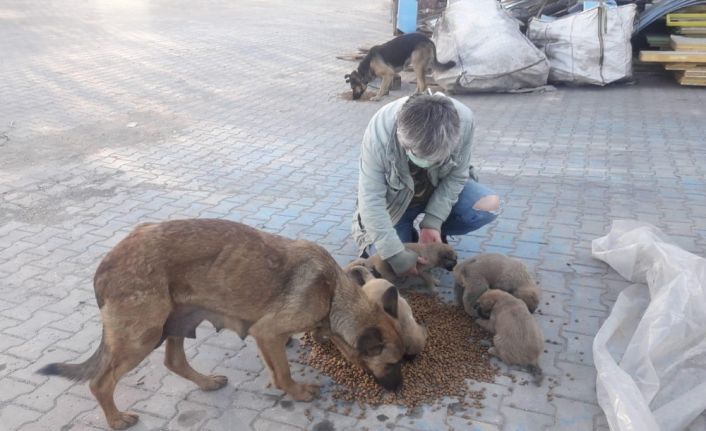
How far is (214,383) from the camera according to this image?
12.7 ft

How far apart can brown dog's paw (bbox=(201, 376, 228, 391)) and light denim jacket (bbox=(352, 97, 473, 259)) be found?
1508mm

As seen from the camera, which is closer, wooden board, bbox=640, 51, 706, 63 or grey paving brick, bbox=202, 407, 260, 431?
grey paving brick, bbox=202, 407, 260, 431

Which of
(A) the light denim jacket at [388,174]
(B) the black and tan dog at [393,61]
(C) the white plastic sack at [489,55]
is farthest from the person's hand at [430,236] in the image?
(B) the black and tan dog at [393,61]

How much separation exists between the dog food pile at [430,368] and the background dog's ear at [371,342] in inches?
16.2

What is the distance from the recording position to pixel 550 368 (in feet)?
13.3

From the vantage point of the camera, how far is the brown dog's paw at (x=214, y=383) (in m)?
3.85

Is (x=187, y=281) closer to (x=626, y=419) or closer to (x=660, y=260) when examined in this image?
(x=626, y=419)

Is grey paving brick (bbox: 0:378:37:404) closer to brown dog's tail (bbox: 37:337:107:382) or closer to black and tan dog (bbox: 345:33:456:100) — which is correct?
brown dog's tail (bbox: 37:337:107:382)

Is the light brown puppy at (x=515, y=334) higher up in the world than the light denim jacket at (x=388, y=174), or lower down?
lower down

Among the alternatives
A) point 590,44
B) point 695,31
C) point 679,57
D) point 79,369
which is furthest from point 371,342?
point 695,31

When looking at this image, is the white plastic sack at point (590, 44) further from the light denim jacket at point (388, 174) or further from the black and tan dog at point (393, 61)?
the light denim jacket at point (388, 174)

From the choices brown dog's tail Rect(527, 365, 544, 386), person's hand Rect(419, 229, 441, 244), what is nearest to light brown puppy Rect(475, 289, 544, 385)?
brown dog's tail Rect(527, 365, 544, 386)

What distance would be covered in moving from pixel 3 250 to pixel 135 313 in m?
3.38

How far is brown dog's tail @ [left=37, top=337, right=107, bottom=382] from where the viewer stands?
332 cm
